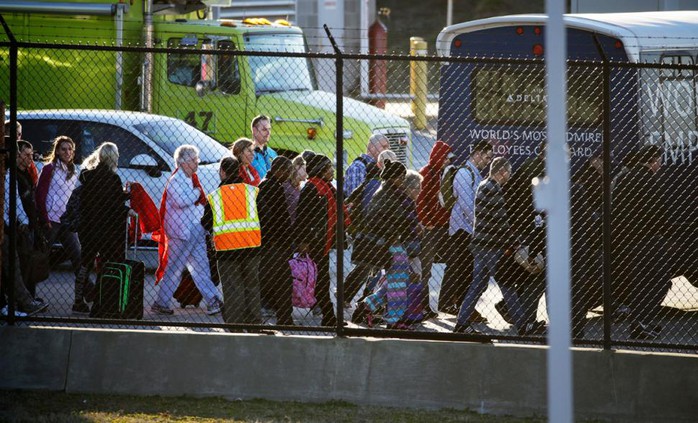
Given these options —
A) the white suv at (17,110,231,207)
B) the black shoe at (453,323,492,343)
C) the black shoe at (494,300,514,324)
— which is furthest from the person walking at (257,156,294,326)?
the white suv at (17,110,231,207)

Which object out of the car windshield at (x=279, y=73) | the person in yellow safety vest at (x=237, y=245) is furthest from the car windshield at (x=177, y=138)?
the person in yellow safety vest at (x=237, y=245)

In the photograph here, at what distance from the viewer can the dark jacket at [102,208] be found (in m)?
11.5

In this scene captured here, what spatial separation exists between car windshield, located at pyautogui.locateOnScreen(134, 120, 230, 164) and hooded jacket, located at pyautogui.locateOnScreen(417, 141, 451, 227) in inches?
108

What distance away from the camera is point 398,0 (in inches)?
1710

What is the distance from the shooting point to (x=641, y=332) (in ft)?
36.2

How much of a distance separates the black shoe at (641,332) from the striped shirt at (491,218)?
144 centimetres

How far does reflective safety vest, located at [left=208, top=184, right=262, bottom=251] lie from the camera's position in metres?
10.4

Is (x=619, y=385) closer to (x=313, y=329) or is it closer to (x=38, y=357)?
(x=313, y=329)

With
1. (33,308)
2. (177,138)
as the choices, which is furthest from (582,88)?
(33,308)

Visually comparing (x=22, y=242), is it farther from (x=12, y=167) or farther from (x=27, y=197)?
(x=12, y=167)

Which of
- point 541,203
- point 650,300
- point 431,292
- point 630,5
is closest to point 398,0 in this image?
point 630,5

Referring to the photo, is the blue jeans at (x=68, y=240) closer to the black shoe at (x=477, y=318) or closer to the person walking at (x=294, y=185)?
the person walking at (x=294, y=185)

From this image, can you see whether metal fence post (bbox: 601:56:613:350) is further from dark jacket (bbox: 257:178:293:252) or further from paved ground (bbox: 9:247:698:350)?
dark jacket (bbox: 257:178:293:252)

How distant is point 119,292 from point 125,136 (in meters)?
3.63
